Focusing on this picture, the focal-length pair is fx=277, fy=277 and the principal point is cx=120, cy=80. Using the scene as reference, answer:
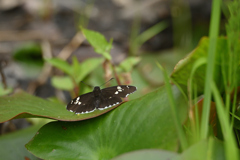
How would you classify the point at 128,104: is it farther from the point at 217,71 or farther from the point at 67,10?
the point at 67,10

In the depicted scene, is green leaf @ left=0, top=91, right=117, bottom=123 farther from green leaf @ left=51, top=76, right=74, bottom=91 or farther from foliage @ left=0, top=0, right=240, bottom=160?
green leaf @ left=51, top=76, right=74, bottom=91

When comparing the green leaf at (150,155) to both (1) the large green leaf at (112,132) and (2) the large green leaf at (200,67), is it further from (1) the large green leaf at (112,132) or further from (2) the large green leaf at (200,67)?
(2) the large green leaf at (200,67)

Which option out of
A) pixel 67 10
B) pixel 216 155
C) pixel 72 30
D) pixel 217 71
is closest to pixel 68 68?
pixel 217 71

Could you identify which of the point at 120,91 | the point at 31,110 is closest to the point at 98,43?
the point at 120,91

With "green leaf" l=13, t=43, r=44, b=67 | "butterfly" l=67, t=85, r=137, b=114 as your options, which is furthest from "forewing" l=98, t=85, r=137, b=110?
"green leaf" l=13, t=43, r=44, b=67

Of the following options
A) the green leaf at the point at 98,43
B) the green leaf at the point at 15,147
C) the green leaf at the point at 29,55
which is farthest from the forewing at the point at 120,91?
the green leaf at the point at 29,55

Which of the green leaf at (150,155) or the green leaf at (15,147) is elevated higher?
the green leaf at (15,147)
